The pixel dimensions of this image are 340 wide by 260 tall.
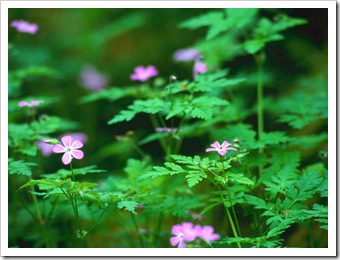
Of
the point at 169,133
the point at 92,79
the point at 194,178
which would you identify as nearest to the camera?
the point at 194,178

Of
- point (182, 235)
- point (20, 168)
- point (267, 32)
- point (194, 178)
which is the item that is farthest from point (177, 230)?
point (267, 32)

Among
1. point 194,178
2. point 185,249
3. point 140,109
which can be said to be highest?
point 140,109

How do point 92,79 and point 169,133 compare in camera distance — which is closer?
point 169,133

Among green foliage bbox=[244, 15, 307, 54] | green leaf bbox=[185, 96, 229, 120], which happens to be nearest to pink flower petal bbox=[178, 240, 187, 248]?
green leaf bbox=[185, 96, 229, 120]

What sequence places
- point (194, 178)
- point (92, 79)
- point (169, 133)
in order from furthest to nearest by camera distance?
1. point (92, 79)
2. point (169, 133)
3. point (194, 178)

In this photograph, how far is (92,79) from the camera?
17.4 ft

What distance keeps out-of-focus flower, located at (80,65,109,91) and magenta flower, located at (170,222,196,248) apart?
3.06m

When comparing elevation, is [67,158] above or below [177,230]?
above

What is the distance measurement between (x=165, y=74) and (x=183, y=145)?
3.64 ft

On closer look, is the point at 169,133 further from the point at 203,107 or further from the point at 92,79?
the point at 92,79

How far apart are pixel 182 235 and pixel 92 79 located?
319 cm

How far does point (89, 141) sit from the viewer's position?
183 inches

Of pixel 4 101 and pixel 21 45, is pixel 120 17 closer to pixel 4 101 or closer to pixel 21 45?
pixel 21 45

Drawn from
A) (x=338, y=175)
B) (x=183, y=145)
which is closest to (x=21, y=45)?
(x=183, y=145)
